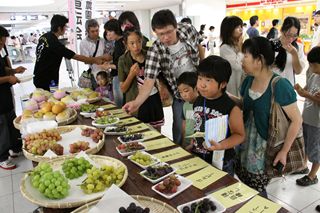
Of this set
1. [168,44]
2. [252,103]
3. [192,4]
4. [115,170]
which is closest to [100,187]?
[115,170]

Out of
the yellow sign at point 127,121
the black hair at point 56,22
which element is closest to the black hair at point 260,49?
the yellow sign at point 127,121

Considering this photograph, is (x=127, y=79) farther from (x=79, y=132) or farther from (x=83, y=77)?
(x=83, y=77)

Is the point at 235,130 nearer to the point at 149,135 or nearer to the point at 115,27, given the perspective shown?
the point at 149,135

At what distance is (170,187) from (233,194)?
0.89ft

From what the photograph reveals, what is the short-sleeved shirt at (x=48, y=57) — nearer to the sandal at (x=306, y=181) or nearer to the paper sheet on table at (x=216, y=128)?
the paper sheet on table at (x=216, y=128)

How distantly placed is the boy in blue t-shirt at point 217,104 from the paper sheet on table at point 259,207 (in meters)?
0.38

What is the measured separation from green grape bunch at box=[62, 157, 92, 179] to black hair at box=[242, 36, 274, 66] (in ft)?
3.63

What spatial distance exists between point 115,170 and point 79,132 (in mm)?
741

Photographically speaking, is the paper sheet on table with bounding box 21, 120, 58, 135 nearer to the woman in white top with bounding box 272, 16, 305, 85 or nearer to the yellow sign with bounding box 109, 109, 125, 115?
the yellow sign with bounding box 109, 109, 125, 115

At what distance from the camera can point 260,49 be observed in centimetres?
157

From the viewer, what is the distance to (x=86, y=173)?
1.33m

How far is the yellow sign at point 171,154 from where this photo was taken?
4.94 ft

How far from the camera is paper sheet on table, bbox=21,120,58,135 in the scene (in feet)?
6.21

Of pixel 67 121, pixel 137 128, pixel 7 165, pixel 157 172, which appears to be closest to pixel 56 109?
pixel 67 121
